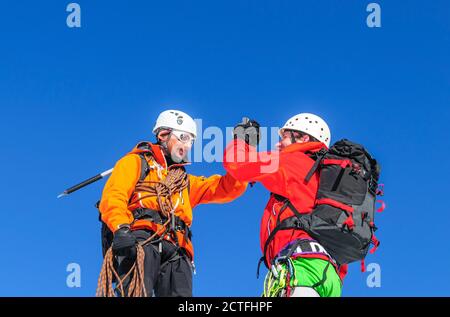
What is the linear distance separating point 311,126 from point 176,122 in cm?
239

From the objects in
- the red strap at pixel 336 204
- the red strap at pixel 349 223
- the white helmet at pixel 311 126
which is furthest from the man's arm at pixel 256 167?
the white helmet at pixel 311 126

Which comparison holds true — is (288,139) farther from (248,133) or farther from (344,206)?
(344,206)

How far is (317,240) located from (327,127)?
97.5 inches

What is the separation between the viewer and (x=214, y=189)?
1420 cm

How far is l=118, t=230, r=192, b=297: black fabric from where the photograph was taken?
12734mm

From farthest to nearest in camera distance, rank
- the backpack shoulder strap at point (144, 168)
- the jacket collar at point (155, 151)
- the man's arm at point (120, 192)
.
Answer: the jacket collar at point (155, 151) → the backpack shoulder strap at point (144, 168) → the man's arm at point (120, 192)

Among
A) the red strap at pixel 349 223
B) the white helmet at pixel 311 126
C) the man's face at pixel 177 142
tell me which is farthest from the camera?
the man's face at pixel 177 142

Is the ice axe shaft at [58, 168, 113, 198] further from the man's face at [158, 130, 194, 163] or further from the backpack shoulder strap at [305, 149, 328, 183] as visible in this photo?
the backpack shoulder strap at [305, 149, 328, 183]

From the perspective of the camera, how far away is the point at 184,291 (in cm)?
1284

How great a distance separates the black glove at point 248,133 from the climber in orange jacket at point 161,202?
173 cm

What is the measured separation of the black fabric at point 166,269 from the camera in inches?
501

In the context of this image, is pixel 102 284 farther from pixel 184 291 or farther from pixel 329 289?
pixel 329 289

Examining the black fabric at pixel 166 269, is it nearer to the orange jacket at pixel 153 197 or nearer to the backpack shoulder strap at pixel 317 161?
the orange jacket at pixel 153 197
